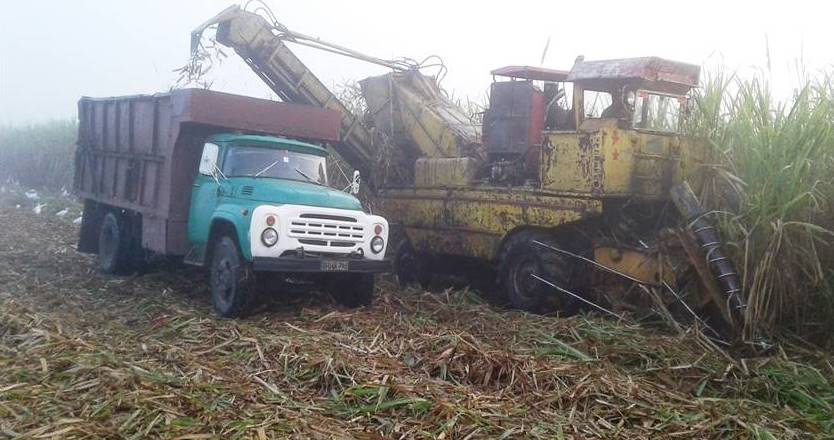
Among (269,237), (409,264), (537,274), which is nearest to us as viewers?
(269,237)

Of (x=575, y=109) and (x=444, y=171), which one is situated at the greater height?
(x=575, y=109)

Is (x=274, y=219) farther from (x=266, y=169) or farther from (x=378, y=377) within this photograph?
(x=378, y=377)

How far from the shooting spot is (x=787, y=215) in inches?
288

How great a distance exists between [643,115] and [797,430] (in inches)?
185

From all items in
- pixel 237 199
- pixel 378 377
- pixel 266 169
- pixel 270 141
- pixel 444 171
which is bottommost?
pixel 378 377

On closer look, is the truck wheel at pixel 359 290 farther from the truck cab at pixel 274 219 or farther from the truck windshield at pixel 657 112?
the truck windshield at pixel 657 112

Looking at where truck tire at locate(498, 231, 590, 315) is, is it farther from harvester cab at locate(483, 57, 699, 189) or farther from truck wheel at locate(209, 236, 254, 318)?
truck wheel at locate(209, 236, 254, 318)

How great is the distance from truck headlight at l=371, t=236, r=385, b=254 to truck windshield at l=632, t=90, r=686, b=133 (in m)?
3.15

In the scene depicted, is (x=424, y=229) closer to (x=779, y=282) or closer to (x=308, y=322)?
(x=308, y=322)

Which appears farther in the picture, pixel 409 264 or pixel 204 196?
pixel 409 264

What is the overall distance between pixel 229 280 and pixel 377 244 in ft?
5.47

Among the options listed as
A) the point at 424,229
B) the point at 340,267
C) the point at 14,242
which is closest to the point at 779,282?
the point at 340,267

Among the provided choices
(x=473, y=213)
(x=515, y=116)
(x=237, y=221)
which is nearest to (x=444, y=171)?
(x=473, y=213)

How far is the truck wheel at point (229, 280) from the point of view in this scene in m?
8.62
